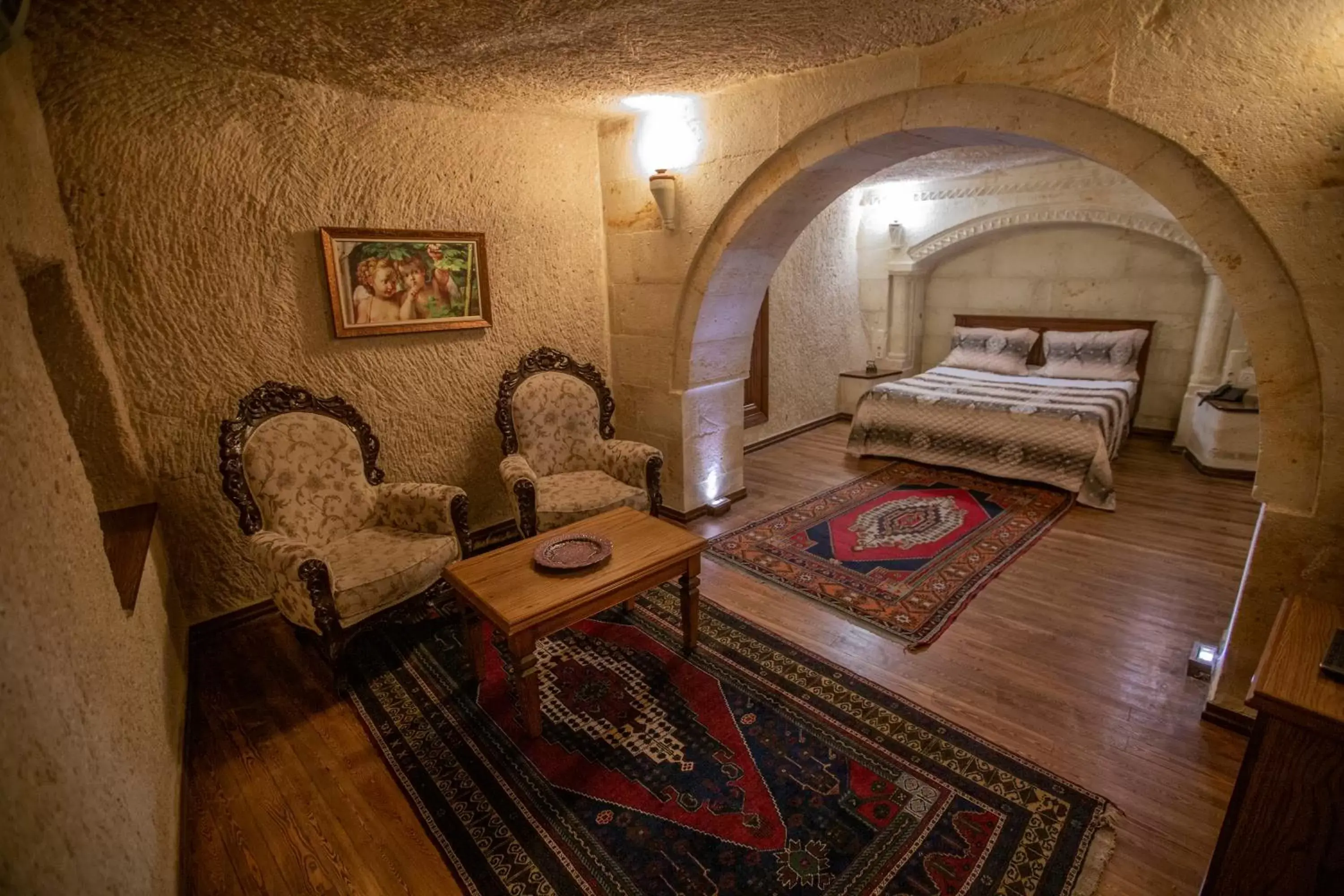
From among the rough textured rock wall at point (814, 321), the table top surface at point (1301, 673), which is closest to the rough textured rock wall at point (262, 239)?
the rough textured rock wall at point (814, 321)

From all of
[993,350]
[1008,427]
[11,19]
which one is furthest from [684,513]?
[993,350]

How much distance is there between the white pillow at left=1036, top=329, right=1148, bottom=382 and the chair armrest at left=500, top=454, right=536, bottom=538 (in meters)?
4.86

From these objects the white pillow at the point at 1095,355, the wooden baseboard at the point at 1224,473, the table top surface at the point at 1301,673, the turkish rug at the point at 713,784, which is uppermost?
the white pillow at the point at 1095,355

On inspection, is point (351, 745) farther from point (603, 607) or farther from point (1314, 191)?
point (1314, 191)

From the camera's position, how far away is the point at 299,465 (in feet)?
8.81

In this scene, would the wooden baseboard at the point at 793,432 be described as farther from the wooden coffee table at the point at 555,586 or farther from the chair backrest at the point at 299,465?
the chair backrest at the point at 299,465

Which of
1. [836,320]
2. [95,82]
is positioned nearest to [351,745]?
[95,82]

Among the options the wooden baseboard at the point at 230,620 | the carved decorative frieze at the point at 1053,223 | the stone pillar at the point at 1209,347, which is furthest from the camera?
the carved decorative frieze at the point at 1053,223

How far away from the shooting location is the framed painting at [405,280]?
115 inches

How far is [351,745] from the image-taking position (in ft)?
6.92

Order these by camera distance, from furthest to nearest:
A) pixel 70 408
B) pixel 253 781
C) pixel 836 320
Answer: pixel 836 320
pixel 70 408
pixel 253 781

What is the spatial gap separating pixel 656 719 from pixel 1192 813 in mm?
1604

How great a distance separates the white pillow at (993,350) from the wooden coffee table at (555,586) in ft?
14.7

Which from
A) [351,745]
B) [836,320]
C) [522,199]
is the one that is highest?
[522,199]
